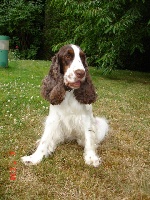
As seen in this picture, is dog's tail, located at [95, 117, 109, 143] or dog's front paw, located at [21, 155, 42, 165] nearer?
dog's front paw, located at [21, 155, 42, 165]

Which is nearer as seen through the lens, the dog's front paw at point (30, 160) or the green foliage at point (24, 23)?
the dog's front paw at point (30, 160)

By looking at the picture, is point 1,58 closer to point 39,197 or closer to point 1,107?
point 1,107

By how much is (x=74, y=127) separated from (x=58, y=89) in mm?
543

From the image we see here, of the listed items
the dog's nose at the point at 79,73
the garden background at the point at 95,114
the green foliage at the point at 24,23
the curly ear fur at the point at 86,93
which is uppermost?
the dog's nose at the point at 79,73

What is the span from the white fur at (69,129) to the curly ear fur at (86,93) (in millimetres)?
67

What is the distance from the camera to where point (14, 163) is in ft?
→ 12.0

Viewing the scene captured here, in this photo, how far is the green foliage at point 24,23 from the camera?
15.1 metres

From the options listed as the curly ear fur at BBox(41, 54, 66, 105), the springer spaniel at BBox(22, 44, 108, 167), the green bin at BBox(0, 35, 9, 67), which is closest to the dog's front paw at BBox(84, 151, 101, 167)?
the springer spaniel at BBox(22, 44, 108, 167)

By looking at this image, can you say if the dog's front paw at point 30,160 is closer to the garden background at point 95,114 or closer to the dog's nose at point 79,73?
the garden background at point 95,114

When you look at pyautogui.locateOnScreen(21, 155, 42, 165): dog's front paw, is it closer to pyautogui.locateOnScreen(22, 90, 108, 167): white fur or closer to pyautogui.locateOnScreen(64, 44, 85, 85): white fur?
pyautogui.locateOnScreen(22, 90, 108, 167): white fur

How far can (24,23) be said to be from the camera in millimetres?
15344

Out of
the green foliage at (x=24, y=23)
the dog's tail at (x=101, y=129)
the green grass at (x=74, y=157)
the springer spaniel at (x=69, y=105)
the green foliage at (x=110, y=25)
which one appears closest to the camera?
the green grass at (x=74, y=157)

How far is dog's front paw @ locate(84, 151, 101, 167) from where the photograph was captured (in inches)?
153

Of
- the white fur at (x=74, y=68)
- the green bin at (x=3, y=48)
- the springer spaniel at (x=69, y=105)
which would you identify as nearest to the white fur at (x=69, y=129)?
the springer spaniel at (x=69, y=105)
